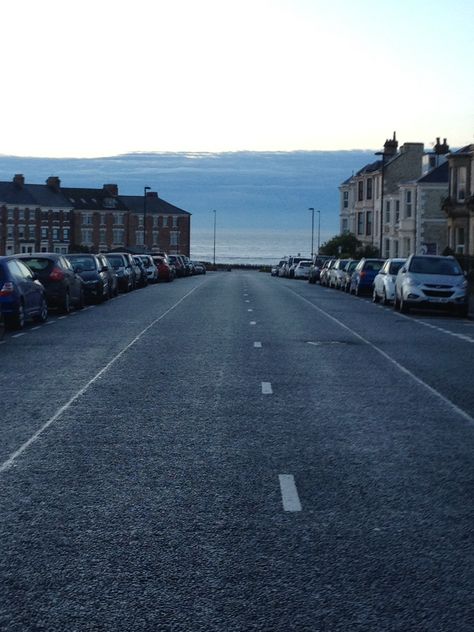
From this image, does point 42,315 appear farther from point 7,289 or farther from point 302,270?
point 302,270

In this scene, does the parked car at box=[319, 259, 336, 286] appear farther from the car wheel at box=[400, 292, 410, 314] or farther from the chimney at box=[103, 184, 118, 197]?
the chimney at box=[103, 184, 118, 197]

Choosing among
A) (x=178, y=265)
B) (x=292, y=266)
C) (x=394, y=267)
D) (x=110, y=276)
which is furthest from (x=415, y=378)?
(x=292, y=266)

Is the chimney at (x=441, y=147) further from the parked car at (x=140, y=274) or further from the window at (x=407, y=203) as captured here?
the parked car at (x=140, y=274)

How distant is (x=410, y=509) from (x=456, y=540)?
0.84 meters

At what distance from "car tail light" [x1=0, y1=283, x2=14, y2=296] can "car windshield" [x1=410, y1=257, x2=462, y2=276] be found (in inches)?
521

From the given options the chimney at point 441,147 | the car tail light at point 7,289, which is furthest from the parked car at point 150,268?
the car tail light at point 7,289

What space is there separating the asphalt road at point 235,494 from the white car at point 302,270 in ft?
218

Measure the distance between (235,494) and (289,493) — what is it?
14.9 inches

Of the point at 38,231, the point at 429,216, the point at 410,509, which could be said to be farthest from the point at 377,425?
the point at 38,231

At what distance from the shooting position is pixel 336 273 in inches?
2211

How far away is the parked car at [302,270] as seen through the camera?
84.4 metres

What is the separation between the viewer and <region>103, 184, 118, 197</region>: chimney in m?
161

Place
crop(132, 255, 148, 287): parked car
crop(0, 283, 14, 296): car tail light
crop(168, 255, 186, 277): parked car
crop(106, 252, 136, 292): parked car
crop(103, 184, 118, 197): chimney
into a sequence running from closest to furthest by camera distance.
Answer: crop(0, 283, 14, 296): car tail light, crop(106, 252, 136, 292): parked car, crop(132, 255, 148, 287): parked car, crop(168, 255, 186, 277): parked car, crop(103, 184, 118, 197): chimney

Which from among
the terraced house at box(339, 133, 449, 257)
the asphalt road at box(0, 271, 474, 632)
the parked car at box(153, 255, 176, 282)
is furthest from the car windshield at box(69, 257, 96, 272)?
the parked car at box(153, 255, 176, 282)
